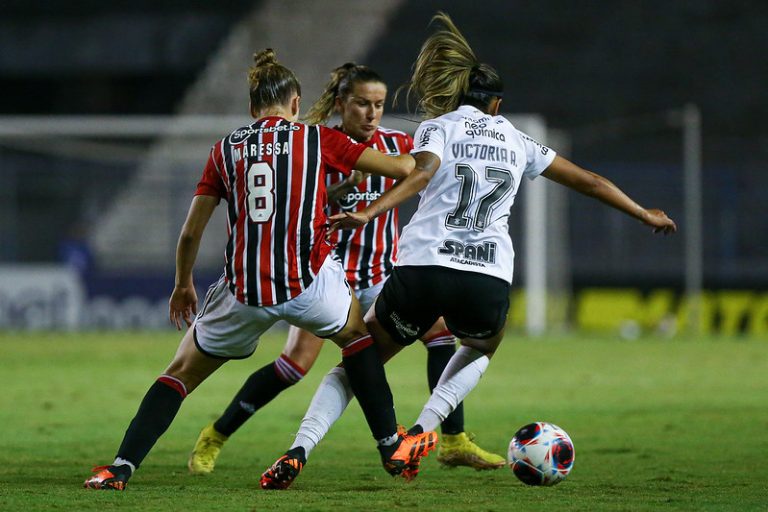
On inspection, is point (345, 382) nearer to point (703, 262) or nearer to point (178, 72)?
point (703, 262)

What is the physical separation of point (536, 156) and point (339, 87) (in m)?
1.22

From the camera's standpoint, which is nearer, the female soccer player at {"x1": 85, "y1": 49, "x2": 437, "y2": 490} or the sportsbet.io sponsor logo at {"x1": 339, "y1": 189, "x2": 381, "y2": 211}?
the female soccer player at {"x1": 85, "y1": 49, "x2": 437, "y2": 490}

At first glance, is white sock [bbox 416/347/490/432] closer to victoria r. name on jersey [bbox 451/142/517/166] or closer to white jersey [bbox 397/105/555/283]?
white jersey [bbox 397/105/555/283]

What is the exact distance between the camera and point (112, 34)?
103 ft

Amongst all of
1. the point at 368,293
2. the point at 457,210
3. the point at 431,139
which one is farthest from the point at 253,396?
the point at 431,139

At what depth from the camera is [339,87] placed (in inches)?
259

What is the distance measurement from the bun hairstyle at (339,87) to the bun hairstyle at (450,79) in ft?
1.94

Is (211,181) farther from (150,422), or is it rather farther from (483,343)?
(483,343)

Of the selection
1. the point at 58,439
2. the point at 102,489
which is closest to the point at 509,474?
the point at 102,489

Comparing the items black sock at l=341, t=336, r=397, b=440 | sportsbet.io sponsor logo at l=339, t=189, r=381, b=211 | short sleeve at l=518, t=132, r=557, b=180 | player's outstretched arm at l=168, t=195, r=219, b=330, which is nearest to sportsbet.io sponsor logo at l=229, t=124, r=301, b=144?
player's outstretched arm at l=168, t=195, r=219, b=330

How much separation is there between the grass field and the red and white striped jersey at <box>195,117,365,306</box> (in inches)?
34.7

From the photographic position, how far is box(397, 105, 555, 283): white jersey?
18.5 feet

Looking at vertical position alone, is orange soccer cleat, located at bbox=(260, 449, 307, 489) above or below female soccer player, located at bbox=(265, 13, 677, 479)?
below

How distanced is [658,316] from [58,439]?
45.3 ft
